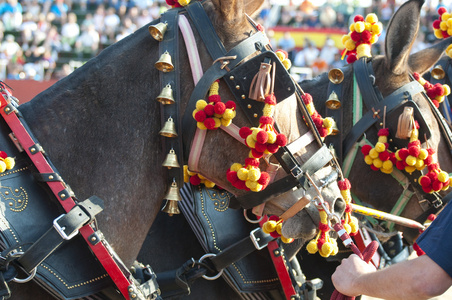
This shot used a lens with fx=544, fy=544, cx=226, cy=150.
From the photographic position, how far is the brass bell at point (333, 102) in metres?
4.08

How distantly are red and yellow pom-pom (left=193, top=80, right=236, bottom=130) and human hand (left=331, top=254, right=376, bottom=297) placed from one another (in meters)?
0.90

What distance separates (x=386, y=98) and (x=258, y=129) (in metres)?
1.68

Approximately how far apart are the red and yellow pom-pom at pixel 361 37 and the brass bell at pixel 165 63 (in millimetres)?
2129

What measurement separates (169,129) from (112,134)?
0.31m

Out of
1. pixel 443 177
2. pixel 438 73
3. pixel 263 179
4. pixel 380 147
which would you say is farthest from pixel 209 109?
pixel 438 73

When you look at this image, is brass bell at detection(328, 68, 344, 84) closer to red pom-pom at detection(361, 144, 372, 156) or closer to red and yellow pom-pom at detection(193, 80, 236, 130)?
red pom-pom at detection(361, 144, 372, 156)

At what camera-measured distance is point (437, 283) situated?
1.87 m

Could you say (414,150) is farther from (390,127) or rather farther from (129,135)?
(129,135)

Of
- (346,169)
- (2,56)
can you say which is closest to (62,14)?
(2,56)

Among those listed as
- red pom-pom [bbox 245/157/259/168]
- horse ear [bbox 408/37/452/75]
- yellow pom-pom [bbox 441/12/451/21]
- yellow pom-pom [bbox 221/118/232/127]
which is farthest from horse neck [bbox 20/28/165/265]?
yellow pom-pom [bbox 441/12/451/21]

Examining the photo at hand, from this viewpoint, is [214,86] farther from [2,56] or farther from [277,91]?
[2,56]

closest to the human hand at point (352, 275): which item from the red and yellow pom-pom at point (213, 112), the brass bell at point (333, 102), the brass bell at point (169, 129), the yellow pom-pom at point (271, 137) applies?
the yellow pom-pom at point (271, 137)

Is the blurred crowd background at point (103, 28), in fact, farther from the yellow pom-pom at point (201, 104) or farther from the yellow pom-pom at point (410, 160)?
the yellow pom-pom at point (201, 104)

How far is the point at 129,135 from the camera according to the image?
2811 millimetres
